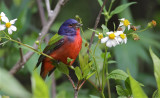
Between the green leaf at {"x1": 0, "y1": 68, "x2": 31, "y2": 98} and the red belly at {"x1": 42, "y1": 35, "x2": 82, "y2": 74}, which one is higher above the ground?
the green leaf at {"x1": 0, "y1": 68, "x2": 31, "y2": 98}

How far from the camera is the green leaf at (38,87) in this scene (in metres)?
0.68

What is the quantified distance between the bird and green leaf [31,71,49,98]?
0.83 meters

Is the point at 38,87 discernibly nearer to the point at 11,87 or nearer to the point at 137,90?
the point at 11,87

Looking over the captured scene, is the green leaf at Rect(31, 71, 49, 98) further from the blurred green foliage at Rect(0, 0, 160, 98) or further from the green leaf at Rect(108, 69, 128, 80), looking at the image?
the blurred green foliage at Rect(0, 0, 160, 98)

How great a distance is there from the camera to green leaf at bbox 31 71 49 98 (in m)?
0.68

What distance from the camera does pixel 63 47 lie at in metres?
1.77

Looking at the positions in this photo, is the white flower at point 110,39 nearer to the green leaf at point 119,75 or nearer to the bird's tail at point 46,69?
the green leaf at point 119,75

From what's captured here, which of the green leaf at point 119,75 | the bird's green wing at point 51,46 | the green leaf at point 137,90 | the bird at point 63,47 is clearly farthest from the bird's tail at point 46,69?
the green leaf at point 137,90

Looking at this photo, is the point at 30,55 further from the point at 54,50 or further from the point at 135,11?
the point at 135,11

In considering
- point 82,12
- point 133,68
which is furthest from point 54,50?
point 82,12

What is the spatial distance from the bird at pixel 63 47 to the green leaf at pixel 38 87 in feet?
2.72

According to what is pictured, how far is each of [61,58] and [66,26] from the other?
0.37 metres

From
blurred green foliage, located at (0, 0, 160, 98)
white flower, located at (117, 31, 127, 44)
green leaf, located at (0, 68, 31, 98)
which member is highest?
green leaf, located at (0, 68, 31, 98)

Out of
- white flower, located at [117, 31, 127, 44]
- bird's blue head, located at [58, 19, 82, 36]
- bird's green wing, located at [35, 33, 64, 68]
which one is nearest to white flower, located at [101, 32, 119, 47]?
white flower, located at [117, 31, 127, 44]
